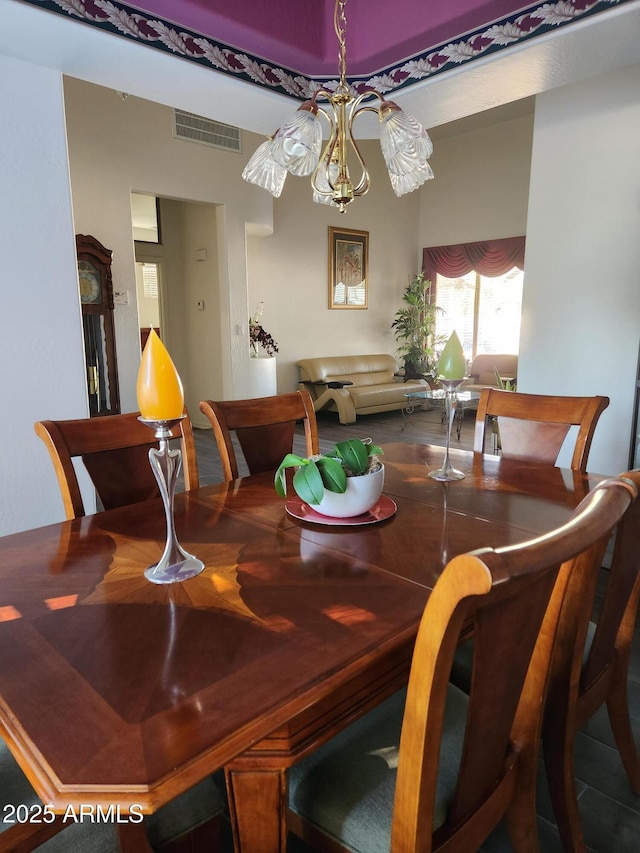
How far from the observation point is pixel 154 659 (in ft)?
2.55

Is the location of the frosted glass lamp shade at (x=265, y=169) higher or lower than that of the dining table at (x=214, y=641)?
higher

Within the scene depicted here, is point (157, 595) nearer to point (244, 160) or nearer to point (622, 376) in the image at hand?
point (622, 376)

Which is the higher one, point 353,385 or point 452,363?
point 452,363

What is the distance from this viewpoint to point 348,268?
315 inches

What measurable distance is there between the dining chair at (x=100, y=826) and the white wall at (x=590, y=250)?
110 inches

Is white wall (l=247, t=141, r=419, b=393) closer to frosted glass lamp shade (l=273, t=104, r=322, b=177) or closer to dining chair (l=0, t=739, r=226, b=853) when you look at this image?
frosted glass lamp shade (l=273, t=104, r=322, b=177)

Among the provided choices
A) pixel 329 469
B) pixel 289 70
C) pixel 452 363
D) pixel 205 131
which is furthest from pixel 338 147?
pixel 205 131

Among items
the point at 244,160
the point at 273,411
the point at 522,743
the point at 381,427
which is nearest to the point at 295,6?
the point at 273,411

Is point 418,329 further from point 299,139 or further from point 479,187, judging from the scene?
point 299,139

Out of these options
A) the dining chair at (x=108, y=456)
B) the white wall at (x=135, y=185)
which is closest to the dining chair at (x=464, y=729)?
the dining chair at (x=108, y=456)

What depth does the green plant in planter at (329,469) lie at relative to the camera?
4.00 feet

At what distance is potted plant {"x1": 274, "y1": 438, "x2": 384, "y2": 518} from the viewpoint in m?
1.23

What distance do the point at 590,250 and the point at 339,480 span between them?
2.57 m

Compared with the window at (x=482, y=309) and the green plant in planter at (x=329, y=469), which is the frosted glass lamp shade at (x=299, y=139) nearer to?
the green plant in planter at (x=329, y=469)
